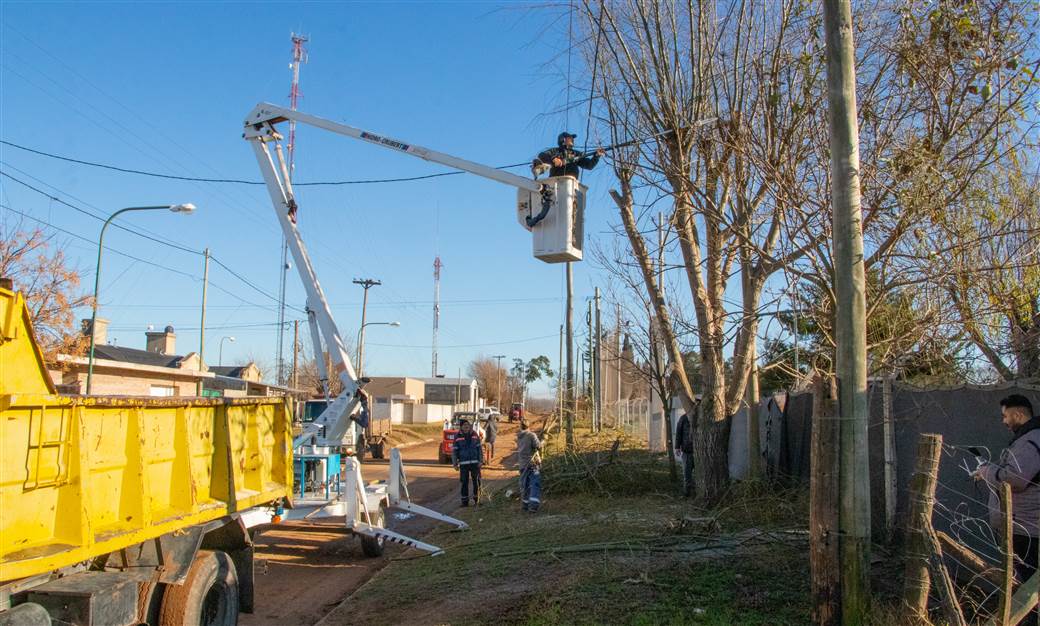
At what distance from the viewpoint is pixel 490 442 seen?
30.2 metres

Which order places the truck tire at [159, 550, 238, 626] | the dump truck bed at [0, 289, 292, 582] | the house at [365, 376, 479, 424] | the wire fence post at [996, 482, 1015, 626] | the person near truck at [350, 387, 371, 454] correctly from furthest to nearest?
the house at [365, 376, 479, 424] → the person near truck at [350, 387, 371, 454] → the truck tire at [159, 550, 238, 626] → the wire fence post at [996, 482, 1015, 626] → the dump truck bed at [0, 289, 292, 582]

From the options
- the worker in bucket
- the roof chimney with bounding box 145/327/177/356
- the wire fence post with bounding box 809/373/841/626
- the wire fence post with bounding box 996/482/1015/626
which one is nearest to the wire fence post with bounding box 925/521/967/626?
the wire fence post with bounding box 996/482/1015/626

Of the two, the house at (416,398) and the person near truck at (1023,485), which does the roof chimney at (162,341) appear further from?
the person near truck at (1023,485)

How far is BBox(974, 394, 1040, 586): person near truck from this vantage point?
5.30 meters

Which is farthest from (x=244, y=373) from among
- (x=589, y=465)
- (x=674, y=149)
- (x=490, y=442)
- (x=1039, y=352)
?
(x=1039, y=352)

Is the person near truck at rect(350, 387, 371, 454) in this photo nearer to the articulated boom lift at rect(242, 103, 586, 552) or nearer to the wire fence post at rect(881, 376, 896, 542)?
the articulated boom lift at rect(242, 103, 586, 552)

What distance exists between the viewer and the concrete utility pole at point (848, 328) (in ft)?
18.7

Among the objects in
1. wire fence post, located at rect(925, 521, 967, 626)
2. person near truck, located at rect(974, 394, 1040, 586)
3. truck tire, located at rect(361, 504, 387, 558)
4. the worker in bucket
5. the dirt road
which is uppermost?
the worker in bucket

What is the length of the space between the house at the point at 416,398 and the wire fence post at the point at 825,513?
58973 mm

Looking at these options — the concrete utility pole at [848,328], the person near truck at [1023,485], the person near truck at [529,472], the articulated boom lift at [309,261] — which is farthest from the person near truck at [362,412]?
the person near truck at [1023,485]

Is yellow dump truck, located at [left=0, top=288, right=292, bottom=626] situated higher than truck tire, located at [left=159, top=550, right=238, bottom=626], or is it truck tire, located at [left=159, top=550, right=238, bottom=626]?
yellow dump truck, located at [left=0, top=288, right=292, bottom=626]

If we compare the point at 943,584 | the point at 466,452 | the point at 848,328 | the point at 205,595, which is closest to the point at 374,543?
the point at 466,452

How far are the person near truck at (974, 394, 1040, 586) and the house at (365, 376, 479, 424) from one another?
5966cm

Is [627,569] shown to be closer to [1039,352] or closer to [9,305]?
[1039,352]
